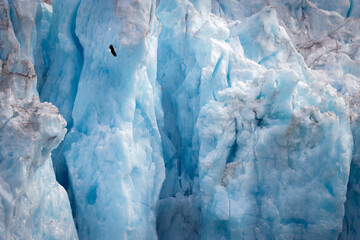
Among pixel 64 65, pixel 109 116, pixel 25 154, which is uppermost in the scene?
pixel 25 154

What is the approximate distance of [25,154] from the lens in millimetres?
2680

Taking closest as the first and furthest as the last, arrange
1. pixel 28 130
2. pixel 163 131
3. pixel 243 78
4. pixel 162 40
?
pixel 28 130 → pixel 243 78 → pixel 163 131 → pixel 162 40

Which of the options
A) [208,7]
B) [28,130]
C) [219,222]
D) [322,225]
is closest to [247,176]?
[219,222]

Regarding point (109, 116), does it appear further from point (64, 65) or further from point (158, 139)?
point (64, 65)

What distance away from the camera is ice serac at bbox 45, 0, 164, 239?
13.3 feet

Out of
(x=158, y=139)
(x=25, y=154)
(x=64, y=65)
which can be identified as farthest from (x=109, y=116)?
(x=25, y=154)

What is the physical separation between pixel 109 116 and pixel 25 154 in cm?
166

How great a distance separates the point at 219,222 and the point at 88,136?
208 cm

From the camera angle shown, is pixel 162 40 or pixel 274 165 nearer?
pixel 274 165

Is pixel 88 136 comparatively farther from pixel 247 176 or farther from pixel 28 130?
pixel 247 176

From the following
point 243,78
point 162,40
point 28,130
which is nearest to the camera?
point 28,130

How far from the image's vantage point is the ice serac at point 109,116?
13.3 feet

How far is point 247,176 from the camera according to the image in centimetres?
430

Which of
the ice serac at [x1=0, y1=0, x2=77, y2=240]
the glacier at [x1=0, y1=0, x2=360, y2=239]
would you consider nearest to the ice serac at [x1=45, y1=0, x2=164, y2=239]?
the glacier at [x1=0, y1=0, x2=360, y2=239]
